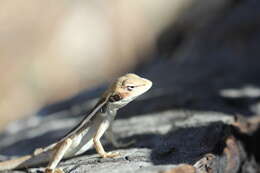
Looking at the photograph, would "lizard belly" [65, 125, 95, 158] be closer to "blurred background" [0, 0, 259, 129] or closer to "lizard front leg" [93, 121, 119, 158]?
"lizard front leg" [93, 121, 119, 158]

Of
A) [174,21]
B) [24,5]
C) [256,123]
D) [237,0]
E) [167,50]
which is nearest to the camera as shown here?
[256,123]

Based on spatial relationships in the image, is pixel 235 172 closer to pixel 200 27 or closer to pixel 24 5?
pixel 200 27

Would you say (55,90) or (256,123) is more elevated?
(256,123)

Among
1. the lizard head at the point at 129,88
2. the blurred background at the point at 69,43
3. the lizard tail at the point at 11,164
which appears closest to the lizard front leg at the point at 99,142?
the lizard head at the point at 129,88

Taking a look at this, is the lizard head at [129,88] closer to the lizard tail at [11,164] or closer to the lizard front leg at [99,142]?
the lizard front leg at [99,142]

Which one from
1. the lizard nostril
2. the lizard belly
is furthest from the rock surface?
the lizard nostril

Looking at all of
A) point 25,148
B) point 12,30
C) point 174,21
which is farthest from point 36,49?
point 25,148

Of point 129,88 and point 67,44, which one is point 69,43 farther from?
point 129,88
